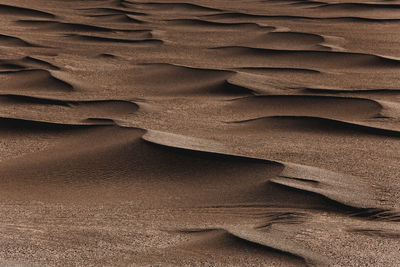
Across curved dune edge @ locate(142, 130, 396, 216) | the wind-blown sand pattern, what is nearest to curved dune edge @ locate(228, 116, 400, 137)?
the wind-blown sand pattern

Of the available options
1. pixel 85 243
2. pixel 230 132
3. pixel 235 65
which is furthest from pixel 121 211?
pixel 235 65

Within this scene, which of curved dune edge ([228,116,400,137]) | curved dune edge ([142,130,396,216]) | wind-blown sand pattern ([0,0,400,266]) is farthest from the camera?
curved dune edge ([228,116,400,137])

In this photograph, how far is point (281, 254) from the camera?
4.80ft

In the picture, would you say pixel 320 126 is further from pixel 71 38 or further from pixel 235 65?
pixel 71 38

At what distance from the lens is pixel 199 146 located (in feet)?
7.18

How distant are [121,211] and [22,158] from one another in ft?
1.64

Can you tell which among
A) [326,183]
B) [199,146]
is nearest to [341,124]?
[199,146]

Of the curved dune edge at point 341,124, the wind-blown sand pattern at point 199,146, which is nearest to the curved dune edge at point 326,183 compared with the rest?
the wind-blown sand pattern at point 199,146

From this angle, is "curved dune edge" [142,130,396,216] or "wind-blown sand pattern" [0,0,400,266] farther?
"curved dune edge" [142,130,396,216]

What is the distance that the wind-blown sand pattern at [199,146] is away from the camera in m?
1.52

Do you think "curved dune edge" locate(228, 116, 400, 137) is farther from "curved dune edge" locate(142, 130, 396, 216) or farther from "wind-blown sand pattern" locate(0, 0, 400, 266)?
"curved dune edge" locate(142, 130, 396, 216)

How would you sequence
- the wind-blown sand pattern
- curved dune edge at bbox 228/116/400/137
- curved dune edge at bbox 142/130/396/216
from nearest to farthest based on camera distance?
1. the wind-blown sand pattern
2. curved dune edge at bbox 142/130/396/216
3. curved dune edge at bbox 228/116/400/137

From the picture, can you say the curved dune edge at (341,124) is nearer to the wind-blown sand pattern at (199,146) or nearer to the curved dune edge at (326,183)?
the wind-blown sand pattern at (199,146)

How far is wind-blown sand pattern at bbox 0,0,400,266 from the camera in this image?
1522 mm
